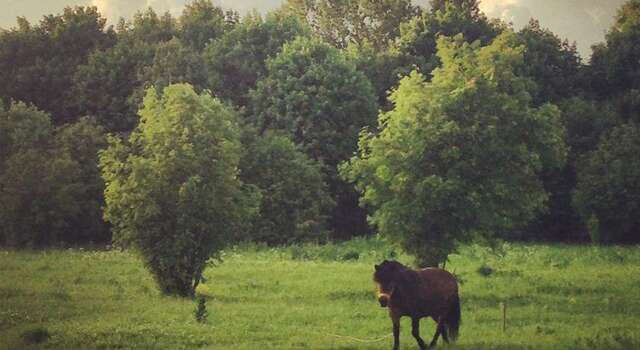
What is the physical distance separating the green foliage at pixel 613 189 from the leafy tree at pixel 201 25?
3316 cm

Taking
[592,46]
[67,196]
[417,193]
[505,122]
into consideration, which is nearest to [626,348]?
[417,193]

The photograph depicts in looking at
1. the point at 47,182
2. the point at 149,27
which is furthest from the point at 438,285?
the point at 149,27

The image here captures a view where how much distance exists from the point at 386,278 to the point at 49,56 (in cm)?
5993

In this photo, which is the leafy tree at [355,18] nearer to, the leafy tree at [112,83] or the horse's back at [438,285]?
the leafy tree at [112,83]

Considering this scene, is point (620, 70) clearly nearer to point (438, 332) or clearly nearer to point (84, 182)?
point (84, 182)

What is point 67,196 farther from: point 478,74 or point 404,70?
point 478,74

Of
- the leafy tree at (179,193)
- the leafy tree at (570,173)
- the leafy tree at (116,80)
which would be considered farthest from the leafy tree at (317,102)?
the leafy tree at (179,193)

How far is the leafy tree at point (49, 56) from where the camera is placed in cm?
7069

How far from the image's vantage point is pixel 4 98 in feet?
233

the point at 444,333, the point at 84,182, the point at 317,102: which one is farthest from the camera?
the point at 317,102

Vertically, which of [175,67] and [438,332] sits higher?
[175,67]

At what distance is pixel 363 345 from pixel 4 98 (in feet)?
192

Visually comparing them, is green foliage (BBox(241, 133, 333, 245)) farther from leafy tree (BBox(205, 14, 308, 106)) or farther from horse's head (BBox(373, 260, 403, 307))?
horse's head (BBox(373, 260, 403, 307))

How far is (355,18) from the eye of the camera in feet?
308
